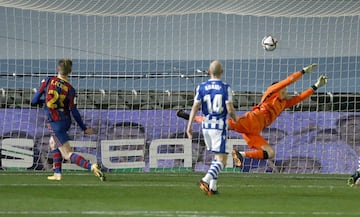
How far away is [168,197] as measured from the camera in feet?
40.7

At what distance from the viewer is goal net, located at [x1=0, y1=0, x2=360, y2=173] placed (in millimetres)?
20938

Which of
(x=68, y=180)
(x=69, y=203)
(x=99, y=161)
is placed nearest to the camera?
(x=69, y=203)

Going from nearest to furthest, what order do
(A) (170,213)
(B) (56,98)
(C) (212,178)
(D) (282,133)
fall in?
(A) (170,213) < (C) (212,178) < (B) (56,98) < (D) (282,133)

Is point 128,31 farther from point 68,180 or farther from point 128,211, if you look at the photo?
point 128,211

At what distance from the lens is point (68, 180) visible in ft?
52.4

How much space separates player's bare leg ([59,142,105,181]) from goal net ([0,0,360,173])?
4596mm

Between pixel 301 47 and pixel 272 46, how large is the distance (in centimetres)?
479

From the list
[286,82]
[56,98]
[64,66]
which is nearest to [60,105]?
[56,98]

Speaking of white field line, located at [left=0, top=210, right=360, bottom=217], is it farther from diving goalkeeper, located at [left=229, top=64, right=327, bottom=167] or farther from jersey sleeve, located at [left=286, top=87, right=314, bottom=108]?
diving goalkeeper, located at [left=229, top=64, right=327, bottom=167]

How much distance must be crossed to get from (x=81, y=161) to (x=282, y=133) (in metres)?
7.01

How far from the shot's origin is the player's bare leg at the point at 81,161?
50.4ft

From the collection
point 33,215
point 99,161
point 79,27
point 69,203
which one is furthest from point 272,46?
point 33,215

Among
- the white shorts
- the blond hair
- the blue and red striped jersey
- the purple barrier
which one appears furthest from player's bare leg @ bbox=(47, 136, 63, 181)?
the purple barrier

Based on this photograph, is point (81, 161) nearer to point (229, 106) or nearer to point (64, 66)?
point (64, 66)
